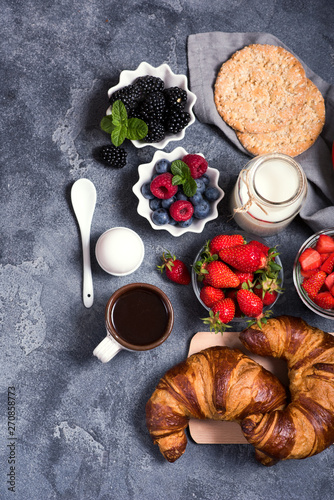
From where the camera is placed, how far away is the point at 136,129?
1.61 meters

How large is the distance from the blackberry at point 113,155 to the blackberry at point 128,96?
140 mm

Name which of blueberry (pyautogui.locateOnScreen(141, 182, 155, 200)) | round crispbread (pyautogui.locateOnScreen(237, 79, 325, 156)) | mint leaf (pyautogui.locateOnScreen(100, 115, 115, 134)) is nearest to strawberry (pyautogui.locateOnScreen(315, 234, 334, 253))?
round crispbread (pyautogui.locateOnScreen(237, 79, 325, 156))

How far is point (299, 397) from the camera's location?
153 cm

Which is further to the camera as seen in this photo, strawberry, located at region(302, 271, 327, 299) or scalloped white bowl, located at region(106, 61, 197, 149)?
scalloped white bowl, located at region(106, 61, 197, 149)

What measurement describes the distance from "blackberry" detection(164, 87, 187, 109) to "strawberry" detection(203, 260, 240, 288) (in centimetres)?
53

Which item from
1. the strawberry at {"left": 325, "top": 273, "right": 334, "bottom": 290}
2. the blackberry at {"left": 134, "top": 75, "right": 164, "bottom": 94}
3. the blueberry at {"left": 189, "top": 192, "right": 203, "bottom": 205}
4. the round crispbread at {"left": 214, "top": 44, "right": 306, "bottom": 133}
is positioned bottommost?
the blueberry at {"left": 189, "top": 192, "right": 203, "bottom": 205}

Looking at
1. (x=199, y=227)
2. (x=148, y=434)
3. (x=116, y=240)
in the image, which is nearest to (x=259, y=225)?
(x=199, y=227)

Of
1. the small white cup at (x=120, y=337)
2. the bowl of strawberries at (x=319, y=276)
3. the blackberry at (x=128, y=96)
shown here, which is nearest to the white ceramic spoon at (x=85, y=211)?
the small white cup at (x=120, y=337)

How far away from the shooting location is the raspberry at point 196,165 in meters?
1.60

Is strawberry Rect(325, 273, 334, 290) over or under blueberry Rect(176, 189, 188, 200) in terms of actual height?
over

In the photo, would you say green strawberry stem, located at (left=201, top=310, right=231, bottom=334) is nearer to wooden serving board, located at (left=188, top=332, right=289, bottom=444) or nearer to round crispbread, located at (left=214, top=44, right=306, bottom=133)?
wooden serving board, located at (left=188, top=332, right=289, bottom=444)

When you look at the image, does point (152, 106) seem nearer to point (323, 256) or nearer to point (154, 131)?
point (154, 131)

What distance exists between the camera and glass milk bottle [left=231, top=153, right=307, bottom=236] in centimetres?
151

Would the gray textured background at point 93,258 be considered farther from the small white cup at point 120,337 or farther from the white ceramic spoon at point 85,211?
the small white cup at point 120,337
